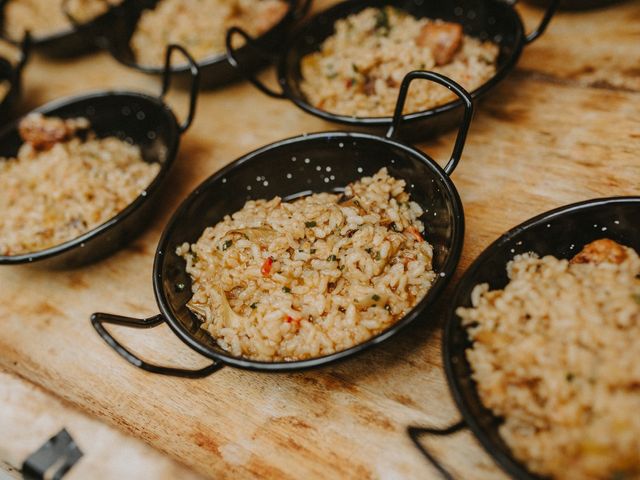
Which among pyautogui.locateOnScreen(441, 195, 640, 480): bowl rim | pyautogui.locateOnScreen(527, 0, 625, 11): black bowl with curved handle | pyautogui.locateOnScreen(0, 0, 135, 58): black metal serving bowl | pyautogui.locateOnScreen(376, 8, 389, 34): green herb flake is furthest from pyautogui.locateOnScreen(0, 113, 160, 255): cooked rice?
pyautogui.locateOnScreen(527, 0, 625, 11): black bowl with curved handle

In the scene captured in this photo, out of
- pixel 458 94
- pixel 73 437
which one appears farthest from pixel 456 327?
pixel 73 437

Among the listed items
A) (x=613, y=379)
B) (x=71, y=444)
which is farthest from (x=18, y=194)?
(x=613, y=379)

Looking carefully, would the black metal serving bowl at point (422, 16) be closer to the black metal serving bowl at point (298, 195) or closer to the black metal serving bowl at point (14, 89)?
the black metal serving bowl at point (298, 195)

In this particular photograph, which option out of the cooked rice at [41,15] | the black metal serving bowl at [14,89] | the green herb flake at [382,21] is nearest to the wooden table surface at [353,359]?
the green herb flake at [382,21]

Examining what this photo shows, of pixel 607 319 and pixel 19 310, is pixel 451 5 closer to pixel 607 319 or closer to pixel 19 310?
pixel 607 319

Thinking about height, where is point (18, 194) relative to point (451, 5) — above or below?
above

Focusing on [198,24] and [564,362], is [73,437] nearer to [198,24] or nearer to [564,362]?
[564,362]
